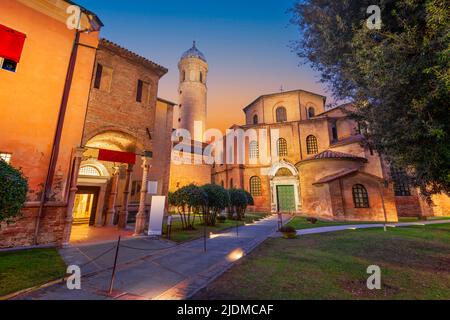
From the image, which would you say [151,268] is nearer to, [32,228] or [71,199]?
[71,199]

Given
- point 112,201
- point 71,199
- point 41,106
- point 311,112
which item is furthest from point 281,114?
point 71,199

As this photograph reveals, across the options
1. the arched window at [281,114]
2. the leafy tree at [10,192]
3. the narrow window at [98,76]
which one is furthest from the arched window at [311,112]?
the leafy tree at [10,192]

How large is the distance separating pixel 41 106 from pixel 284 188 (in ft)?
81.2

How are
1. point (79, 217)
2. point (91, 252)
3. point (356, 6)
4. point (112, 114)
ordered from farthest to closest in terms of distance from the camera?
point (79, 217)
point (112, 114)
point (91, 252)
point (356, 6)

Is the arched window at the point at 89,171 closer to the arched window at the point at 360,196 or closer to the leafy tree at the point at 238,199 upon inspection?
the leafy tree at the point at 238,199

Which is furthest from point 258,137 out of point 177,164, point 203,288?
point 203,288

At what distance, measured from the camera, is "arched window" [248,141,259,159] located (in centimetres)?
3005

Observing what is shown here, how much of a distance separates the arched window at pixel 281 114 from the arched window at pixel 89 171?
83.2 ft

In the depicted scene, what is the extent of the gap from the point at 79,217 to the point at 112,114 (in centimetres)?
948

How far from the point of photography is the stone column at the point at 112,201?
594 inches

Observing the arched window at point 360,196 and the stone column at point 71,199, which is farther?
the arched window at point 360,196

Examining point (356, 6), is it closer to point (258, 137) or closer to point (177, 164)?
point (258, 137)

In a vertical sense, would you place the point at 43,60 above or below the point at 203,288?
above

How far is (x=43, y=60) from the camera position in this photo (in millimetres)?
9250
